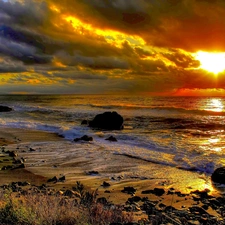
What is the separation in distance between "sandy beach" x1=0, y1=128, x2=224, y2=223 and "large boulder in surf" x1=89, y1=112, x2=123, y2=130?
12009mm

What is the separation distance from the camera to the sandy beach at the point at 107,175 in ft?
24.9

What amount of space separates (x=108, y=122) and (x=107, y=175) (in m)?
17.0

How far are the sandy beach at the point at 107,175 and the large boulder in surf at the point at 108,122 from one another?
12.0 meters

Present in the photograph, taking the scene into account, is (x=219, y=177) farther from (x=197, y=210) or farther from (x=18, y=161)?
(x=18, y=161)

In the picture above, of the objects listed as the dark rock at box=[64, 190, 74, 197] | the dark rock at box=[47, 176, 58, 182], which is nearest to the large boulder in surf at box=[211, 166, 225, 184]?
the dark rock at box=[64, 190, 74, 197]

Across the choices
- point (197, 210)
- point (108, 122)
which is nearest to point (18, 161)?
point (197, 210)

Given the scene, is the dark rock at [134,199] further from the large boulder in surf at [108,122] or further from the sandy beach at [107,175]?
the large boulder in surf at [108,122]

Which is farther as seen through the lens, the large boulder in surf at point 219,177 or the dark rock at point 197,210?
the large boulder in surf at point 219,177

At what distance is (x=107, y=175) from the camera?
947 cm

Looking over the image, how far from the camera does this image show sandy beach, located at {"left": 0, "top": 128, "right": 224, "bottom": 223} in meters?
7.60

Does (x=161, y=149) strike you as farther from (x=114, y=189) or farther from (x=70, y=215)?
(x=70, y=215)

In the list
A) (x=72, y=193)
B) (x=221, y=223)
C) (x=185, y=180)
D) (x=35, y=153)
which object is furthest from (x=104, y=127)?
(x=221, y=223)

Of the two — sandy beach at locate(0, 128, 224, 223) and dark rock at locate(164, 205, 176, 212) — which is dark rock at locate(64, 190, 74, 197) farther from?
dark rock at locate(164, 205, 176, 212)

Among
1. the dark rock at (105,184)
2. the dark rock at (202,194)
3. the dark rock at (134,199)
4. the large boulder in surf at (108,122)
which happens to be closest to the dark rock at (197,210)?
the dark rock at (202,194)
